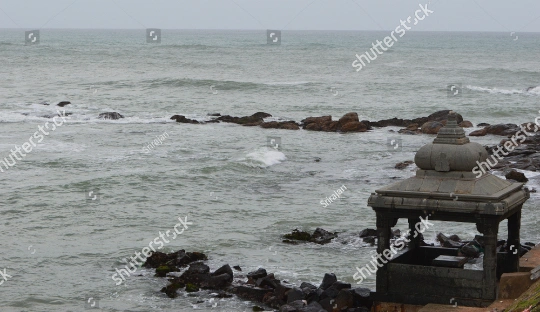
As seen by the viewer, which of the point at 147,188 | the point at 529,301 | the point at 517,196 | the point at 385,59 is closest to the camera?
the point at 529,301

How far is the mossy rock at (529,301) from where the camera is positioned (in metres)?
11.8

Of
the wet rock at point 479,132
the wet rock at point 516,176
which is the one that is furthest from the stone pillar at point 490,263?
the wet rock at point 479,132

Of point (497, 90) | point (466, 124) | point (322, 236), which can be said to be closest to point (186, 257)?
point (322, 236)

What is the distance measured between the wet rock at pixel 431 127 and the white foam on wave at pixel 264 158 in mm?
10995

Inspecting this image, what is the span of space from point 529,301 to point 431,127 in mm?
36253

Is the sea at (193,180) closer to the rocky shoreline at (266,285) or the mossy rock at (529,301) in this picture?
the rocky shoreline at (266,285)

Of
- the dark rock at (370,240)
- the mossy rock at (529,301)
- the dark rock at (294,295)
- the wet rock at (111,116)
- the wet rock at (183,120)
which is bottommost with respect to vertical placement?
the wet rock at (111,116)

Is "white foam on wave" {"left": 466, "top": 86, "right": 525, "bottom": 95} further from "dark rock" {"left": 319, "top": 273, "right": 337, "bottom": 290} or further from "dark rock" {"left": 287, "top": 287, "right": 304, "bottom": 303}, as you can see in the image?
"dark rock" {"left": 287, "top": 287, "right": 304, "bottom": 303}


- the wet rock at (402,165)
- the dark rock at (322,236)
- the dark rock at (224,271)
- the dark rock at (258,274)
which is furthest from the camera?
the wet rock at (402,165)

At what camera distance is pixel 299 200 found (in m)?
29.3

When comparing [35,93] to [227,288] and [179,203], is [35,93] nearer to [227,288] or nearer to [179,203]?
[179,203]

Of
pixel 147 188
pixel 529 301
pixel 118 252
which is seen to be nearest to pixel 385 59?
A: pixel 147 188

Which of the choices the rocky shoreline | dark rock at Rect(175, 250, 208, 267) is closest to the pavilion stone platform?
the rocky shoreline

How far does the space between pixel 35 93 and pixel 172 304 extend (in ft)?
190
